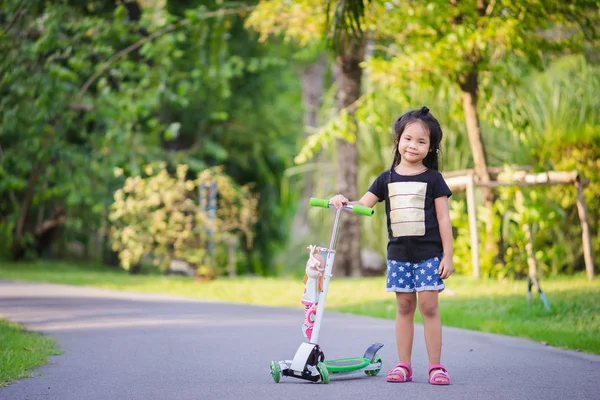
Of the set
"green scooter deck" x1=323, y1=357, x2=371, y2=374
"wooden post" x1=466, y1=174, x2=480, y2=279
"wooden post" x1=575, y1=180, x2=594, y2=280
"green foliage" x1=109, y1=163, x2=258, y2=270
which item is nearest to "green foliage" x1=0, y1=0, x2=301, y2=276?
"green foliage" x1=109, y1=163, x2=258, y2=270

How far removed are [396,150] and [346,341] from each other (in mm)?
2040

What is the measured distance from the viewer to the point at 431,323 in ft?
17.4

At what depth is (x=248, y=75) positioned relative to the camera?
21.4 meters

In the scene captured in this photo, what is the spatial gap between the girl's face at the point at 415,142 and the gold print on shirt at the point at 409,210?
171mm

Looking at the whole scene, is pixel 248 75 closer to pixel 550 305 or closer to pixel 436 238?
pixel 550 305

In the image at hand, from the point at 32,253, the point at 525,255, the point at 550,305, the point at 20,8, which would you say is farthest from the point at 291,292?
the point at 32,253

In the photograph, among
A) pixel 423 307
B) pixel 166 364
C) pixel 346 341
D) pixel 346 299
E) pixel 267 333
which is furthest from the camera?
pixel 346 299

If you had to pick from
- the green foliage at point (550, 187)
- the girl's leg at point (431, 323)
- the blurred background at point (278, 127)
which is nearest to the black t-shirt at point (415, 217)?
the girl's leg at point (431, 323)

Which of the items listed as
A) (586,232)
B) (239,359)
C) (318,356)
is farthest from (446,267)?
(586,232)

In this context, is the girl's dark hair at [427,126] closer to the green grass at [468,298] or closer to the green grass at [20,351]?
the green grass at [468,298]

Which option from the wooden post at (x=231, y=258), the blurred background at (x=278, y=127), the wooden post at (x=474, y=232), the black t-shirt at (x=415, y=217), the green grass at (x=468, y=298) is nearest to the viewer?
the black t-shirt at (x=415, y=217)

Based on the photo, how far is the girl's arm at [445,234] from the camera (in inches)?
205

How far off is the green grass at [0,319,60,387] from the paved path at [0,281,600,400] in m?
0.12

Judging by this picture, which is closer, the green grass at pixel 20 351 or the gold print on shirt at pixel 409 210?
the gold print on shirt at pixel 409 210
